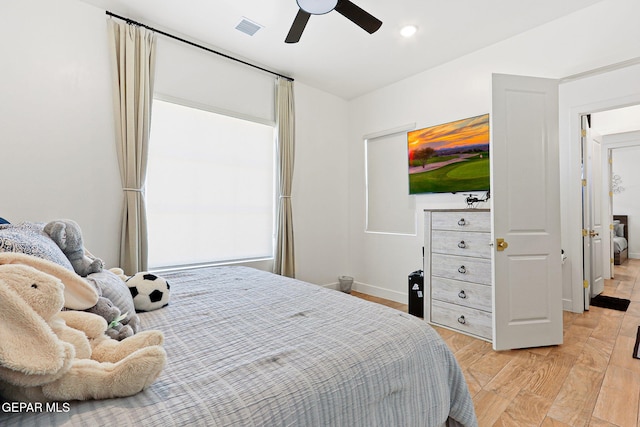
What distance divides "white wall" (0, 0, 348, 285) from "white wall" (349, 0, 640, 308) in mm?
3021

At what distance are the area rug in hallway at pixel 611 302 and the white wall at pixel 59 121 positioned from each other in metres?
5.12

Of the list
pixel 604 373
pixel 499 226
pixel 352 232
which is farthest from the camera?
pixel 352 232

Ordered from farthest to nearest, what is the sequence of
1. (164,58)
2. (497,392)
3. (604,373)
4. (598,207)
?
(598,207) < (164,58) < (604,373) < (497,392)

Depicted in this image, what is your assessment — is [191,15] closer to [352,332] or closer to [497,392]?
[352,332]

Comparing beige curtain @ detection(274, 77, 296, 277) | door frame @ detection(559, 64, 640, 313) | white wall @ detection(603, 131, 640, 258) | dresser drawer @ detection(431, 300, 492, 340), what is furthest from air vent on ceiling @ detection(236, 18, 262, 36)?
white wall @ detection(603, 131, 640, 258)

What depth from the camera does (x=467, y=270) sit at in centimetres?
268

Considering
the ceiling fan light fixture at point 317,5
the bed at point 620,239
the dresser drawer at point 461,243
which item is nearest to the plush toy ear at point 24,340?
the ceiling fan light fixture at point 317,5

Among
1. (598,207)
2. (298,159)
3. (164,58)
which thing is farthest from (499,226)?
(164,58)

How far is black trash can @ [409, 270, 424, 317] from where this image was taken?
3.17 meters

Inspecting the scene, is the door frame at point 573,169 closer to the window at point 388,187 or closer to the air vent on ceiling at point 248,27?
the window at point 388,187

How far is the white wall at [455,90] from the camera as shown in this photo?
8.34 feet

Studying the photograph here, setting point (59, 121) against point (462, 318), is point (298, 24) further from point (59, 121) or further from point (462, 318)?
point (462, 318)

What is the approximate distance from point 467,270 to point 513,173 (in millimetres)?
934

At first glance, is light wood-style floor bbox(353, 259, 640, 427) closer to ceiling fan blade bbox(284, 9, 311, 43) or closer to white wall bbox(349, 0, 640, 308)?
white wall bbox(349, 0, 640, 308)
